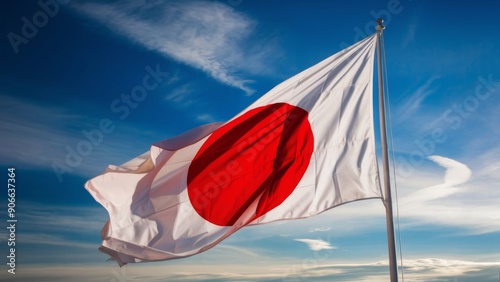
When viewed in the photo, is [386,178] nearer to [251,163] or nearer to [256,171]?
[256,171]

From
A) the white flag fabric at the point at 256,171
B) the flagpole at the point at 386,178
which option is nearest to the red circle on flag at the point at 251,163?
the white flag fabric at the point at 256,171

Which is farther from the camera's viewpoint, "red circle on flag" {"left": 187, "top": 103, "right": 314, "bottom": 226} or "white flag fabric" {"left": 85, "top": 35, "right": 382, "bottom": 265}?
"red circle on flag" {"left": 187, "top": 103, "right": 314, "bottom": 226}

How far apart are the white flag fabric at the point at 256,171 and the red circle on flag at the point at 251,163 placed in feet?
0.08

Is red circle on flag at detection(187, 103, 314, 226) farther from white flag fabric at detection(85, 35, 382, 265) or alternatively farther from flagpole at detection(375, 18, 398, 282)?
flagpole at detection(375, 18, 398, 282)

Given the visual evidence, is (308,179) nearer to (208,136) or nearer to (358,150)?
A: (358,150)

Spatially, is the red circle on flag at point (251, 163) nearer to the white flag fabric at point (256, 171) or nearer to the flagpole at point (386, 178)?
the white flag fabric at point (256, 171)

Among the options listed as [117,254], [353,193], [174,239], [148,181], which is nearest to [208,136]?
[148,181]

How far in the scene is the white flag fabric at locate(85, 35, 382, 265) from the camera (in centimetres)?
1215

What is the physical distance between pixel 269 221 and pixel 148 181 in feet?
12.6

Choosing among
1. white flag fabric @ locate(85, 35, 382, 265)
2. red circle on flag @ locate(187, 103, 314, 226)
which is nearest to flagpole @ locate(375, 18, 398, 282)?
white flag fabric @ locate(85, 35, 382, 265)

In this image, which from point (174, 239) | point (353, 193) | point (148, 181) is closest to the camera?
point (353, 193)

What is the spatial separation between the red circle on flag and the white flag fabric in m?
0.03

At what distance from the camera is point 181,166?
14.9 meters

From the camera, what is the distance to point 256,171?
13469 mm
